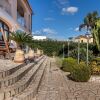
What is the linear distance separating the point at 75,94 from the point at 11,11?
13.8 meters

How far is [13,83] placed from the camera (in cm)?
631

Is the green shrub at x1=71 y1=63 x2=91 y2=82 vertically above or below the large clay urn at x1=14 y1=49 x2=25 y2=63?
below

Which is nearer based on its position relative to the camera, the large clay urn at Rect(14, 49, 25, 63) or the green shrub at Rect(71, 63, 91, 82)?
the green shrub at Rect(71, 63, 91, 82)

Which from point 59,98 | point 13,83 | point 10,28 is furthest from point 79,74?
point 10,28

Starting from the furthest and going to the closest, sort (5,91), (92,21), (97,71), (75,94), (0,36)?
(92,21)
(0,36)
(97,71)
(75,94)
(5,91)

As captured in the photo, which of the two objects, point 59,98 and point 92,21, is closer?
point 59,98

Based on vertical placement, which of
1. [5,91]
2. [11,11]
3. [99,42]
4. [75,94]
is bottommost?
[75,94]

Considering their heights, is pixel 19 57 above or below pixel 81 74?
above

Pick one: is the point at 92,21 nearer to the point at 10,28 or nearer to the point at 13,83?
the point at 10,28

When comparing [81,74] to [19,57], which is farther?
[19,57]

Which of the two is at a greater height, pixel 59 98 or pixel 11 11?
pixel 11 11

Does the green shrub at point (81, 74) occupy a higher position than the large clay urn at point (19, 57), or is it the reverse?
the large clay urn at point (19, 57)

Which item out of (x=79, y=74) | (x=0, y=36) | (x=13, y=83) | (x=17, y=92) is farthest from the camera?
(x=0, y=36)

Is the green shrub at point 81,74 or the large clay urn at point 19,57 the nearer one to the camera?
the green shrub at point 81,74
